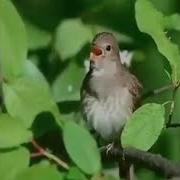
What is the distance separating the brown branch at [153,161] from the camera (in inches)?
68.6

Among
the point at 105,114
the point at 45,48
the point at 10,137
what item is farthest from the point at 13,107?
the point at 105,114

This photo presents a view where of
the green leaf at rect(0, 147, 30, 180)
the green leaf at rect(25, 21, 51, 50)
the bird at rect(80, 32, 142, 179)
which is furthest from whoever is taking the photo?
the bird at rect(80, 32, 142, 179)

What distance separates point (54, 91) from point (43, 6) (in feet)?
1.98

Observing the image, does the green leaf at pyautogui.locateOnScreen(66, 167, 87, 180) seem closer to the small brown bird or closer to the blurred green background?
the blurred green background

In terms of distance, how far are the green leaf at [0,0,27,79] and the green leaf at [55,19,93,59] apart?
908 millimetres

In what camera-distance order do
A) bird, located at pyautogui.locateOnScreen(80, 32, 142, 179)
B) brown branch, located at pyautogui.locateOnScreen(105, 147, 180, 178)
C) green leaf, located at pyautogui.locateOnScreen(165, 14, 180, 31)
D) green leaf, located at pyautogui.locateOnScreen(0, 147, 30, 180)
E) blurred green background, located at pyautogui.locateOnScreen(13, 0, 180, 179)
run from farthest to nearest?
bird, located at pyautogui.locateOnScreen(80, 32, 142, 179) → blurred green background, located at pyautogui.locateOnScreen(13, 0, 180, 179) → green leaf, located at pyautogui.locateOnScreen(165, 14, 180, 31) → green leaf, located at pyautogui.locateOnScreen(0, 147, 30, 180) → brown branch, located at pyautogui.locateOnScreen(105, 147, 180, 178)

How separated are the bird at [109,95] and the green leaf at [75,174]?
4.87 feet

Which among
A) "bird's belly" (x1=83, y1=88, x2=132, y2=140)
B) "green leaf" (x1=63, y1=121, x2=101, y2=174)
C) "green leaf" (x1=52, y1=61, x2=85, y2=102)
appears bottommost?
"bird's belly" (x1=83, y1=88, x2=132, y2=140)

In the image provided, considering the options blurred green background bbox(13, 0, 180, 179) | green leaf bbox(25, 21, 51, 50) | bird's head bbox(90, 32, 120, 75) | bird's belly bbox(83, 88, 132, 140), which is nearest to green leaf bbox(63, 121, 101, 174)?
blurred green background bbox(13, 0, 180, 179)

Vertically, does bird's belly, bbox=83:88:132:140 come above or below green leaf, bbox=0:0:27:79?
below

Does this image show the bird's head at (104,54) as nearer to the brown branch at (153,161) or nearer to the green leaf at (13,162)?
the brown branch at (153,161)

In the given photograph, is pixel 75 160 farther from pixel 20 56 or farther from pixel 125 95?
pixel 125 95

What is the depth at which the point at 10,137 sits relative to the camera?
6.18ft

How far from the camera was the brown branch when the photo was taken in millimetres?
1743
